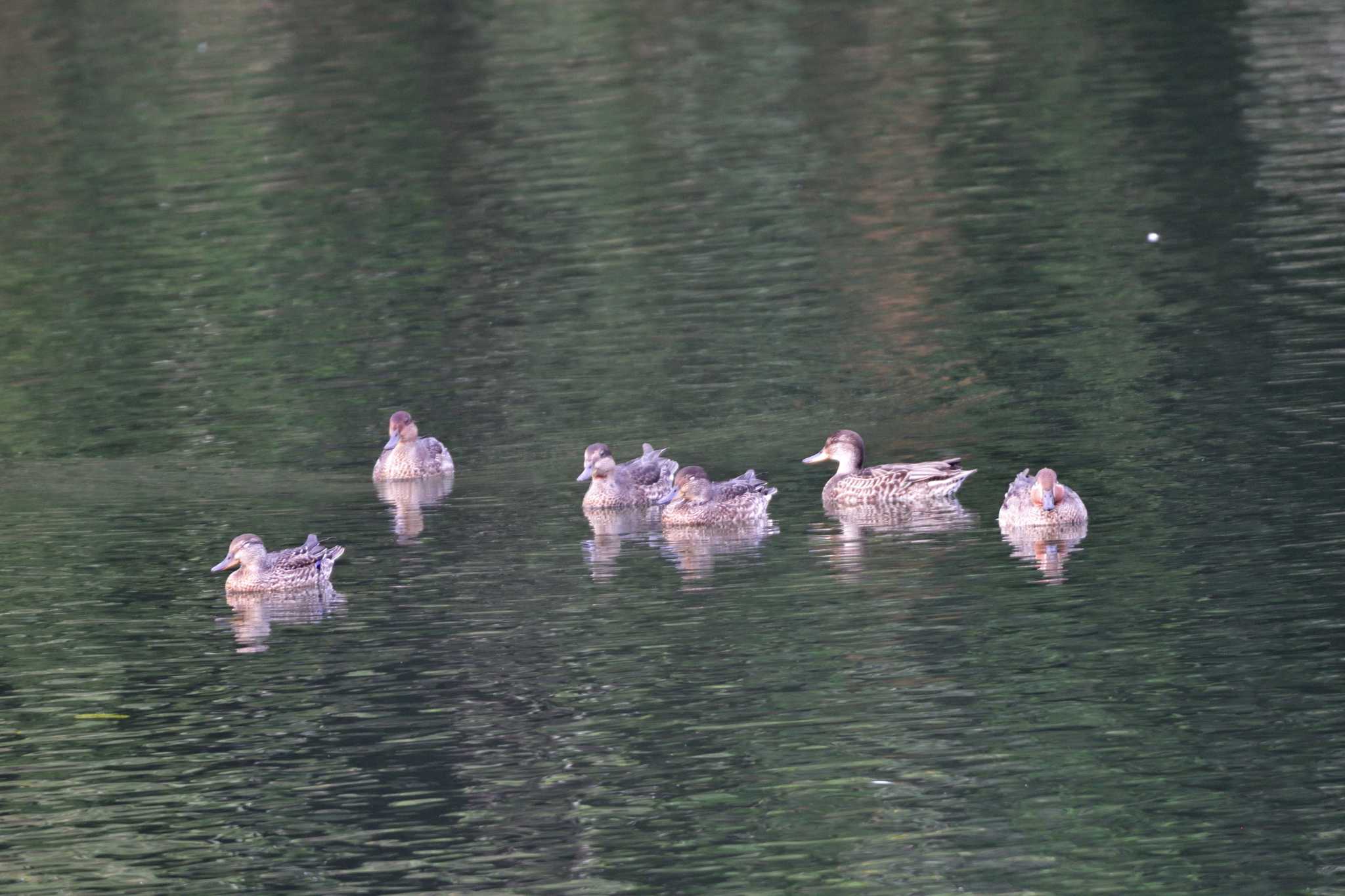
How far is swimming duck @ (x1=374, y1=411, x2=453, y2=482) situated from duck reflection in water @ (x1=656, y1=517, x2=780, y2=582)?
3127 mm

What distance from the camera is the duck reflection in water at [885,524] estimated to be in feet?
67.2

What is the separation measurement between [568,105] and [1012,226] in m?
16.3

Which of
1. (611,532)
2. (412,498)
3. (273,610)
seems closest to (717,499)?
(611,532)

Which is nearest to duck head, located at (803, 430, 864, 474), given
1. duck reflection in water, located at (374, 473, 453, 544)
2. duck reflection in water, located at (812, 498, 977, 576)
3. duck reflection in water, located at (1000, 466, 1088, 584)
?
duck reflection in water, located at (812, 498, 977, 576)

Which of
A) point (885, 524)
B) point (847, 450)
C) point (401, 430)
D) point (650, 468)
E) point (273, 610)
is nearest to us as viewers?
point (273, 610)

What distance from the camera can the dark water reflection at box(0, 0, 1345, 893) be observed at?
14.5 m

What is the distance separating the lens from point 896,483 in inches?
851

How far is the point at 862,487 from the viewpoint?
71.4ft

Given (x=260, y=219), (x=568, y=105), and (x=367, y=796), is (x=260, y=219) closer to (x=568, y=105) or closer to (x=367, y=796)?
(x=568, y=105)

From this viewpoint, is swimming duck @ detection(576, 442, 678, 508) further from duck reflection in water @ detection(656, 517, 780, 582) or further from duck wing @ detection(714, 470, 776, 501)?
duck wing @ detection(714, 470, 776, 501)

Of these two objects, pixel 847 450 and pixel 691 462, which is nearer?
pixel 847 450

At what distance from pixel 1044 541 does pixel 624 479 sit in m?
4.68

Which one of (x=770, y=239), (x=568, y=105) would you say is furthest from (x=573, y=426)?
(x=568, y=105)

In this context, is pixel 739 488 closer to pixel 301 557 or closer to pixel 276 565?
pixel 301 557
